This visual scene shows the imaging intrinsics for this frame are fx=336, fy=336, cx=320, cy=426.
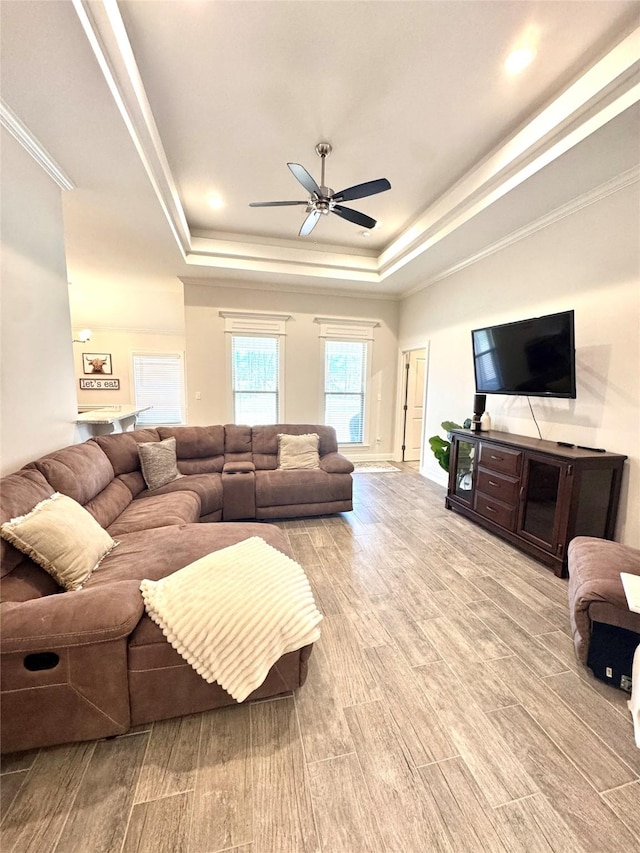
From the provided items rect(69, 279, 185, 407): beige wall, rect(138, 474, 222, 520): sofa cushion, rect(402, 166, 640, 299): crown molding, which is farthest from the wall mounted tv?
rect(69, 279, 185, 407): beige wall

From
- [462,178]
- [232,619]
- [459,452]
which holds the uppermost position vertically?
[462,178]

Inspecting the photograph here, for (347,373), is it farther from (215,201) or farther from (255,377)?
(215,201)

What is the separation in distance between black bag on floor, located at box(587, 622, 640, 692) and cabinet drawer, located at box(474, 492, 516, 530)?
1426 mm

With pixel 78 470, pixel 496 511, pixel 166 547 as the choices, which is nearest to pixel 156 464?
pixel 78 470

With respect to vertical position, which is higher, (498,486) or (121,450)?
(121,450)

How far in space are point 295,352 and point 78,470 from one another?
13.2 feet

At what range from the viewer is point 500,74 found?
2143 millimetres

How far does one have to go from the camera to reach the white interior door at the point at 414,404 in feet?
20.3

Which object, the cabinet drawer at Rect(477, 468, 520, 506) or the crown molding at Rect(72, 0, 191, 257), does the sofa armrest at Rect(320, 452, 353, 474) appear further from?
the crown molding at Rect(72, 0, 191, 257)

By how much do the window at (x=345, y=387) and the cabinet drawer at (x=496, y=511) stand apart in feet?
10.1

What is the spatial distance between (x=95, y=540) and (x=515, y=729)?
2.24m

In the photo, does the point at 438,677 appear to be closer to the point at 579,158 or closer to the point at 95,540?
the point at 95,540

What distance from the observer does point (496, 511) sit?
3.21 m

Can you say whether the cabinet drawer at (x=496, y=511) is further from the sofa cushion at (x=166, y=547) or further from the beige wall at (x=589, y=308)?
the sofa cushion at (x=166, y=547)
